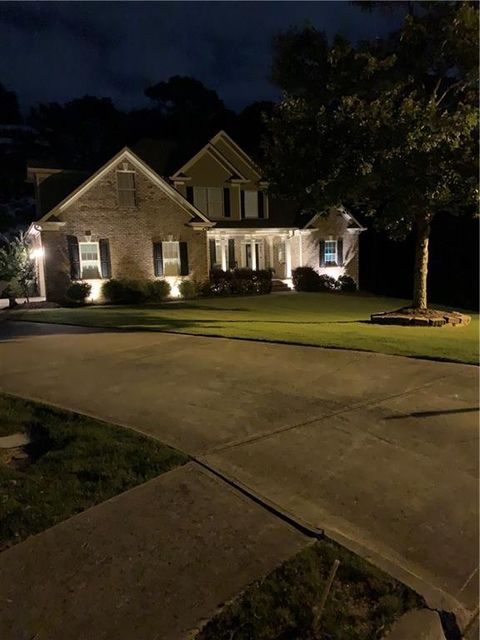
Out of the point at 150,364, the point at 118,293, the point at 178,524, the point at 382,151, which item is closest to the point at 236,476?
the point at 178,524

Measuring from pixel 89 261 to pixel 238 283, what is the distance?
658cm

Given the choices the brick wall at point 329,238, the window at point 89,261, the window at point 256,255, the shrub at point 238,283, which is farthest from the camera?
the brick wall at point 329,238

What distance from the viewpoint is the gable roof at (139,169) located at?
21.4 metres

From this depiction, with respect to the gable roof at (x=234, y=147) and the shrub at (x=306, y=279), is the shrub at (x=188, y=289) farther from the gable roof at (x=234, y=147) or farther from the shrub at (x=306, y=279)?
the gable roof at (x=234, y=147)

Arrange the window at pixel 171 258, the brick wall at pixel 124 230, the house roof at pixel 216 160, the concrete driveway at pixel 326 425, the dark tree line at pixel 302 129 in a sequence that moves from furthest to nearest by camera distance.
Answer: the house roof at pixel 216 160 < the window at pixel 171 258 < the brick wall at pixel 124 230 < the dark tree line at pixel 302 129 < the concrete driveway at pixel 326 425

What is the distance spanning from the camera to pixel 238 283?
974 inches

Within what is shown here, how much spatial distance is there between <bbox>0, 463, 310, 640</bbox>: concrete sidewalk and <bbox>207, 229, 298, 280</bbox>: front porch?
74.6 feet

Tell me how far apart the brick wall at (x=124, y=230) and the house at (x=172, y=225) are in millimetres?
40

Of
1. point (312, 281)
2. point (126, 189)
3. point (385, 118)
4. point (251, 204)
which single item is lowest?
point (312, 281)

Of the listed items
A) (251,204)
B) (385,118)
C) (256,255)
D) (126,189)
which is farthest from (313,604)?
(251,204)

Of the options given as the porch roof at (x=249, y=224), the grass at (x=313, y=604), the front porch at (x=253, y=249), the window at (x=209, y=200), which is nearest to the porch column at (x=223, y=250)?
the front porch at (x=253, y=249)

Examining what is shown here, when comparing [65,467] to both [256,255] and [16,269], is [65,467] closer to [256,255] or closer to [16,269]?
[16,269]

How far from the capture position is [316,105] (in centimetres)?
1405

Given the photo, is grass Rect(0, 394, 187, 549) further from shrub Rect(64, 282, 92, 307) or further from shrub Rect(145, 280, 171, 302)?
shrub Rect(145, 280, 171, 302)
